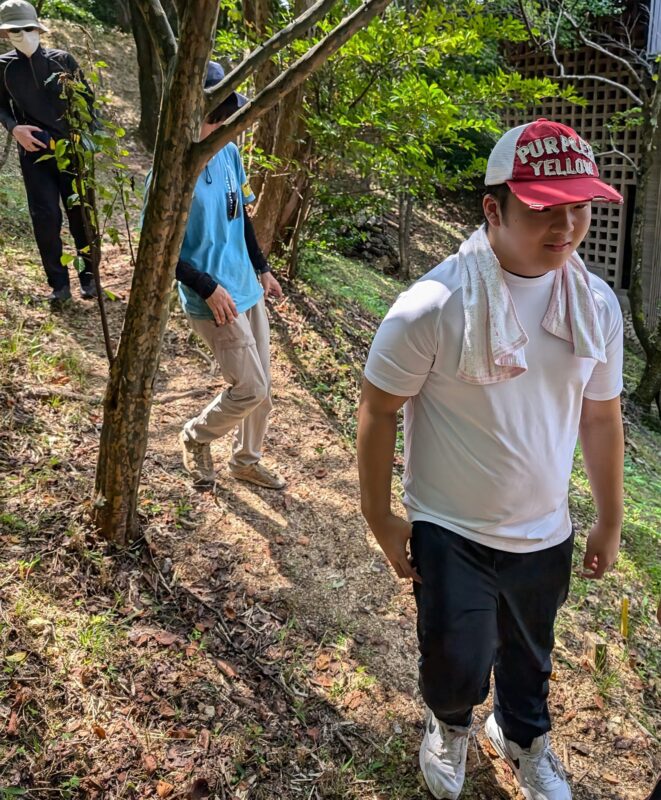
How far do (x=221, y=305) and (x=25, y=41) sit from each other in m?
2.88

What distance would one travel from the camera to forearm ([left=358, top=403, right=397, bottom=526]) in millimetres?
1948

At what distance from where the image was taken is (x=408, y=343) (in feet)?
5.90

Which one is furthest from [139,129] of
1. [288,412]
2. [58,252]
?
[288,412]

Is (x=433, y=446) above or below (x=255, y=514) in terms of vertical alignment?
above

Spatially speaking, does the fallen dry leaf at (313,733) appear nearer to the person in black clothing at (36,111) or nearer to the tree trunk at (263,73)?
the person in black clothing at (36,111)

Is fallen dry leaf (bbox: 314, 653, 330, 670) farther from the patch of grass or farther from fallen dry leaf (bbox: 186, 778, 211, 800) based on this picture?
the patch of grass

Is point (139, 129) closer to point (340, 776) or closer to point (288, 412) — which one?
point (288, 412)

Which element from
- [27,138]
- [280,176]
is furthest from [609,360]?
[280,176]

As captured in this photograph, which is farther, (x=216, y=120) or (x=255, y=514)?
(x=255, y=514)

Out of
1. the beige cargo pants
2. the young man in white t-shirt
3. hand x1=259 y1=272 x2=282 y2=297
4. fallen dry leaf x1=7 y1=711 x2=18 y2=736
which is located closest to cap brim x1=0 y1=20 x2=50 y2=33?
hand x1=259 y1=272 x2=282 y2=297

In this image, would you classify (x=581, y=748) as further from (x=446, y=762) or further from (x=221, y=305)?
(x=221, y=305)

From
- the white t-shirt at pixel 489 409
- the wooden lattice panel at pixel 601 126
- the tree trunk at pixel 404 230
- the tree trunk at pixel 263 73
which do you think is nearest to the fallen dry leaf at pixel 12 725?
the white t-shirt at pixel 489 409

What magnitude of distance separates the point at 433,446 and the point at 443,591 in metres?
0.41

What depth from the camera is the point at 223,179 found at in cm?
315
